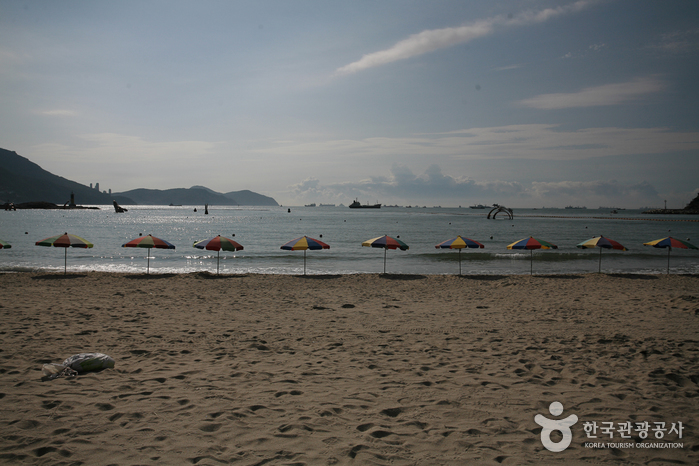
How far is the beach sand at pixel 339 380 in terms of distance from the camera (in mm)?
4129

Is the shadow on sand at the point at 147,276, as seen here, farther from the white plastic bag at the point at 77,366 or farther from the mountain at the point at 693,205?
the mountain at the point at 693,205

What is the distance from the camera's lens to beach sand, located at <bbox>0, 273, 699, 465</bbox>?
13.5ft

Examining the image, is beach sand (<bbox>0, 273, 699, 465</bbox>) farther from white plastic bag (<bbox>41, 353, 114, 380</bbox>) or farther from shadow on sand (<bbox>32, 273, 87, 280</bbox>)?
shadow on sand (<bbox>32, 273, 87, 280</bbox>)

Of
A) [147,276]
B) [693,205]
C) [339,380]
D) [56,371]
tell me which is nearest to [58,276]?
[147,276]

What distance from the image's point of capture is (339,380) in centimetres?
609

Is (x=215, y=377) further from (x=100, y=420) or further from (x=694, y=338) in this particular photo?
(x=694, y=338)

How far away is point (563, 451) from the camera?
420 cm

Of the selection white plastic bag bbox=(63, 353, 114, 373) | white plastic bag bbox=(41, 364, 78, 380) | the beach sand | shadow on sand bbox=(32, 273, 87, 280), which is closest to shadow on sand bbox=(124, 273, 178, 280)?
shadow on sand bbox=(32, 273, 87, 280)

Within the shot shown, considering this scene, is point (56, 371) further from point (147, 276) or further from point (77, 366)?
point (147, 276)

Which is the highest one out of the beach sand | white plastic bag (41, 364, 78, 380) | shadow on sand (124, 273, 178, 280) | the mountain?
the mountain

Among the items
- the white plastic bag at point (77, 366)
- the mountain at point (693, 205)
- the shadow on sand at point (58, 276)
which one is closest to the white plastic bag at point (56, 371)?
the white plastic bag at point (77, 366)

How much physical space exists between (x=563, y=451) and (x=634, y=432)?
3.65 ft

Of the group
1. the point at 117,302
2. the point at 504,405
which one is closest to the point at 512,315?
the point at 504,405

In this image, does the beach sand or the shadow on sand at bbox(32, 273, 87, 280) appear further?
the shadow on sand at bbox(32, 273, 87, 280)
